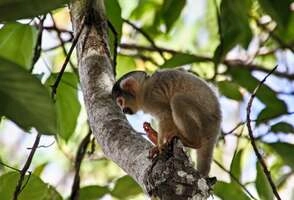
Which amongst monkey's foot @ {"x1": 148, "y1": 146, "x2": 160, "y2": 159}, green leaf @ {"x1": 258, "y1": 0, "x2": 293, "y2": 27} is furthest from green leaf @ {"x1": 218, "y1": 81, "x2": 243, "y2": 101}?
green leaf @ {"x1": 258, "y1": 0, "x2": 293, "y2": 27}

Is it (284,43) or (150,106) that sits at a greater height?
(284,43)

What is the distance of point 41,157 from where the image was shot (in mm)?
4984

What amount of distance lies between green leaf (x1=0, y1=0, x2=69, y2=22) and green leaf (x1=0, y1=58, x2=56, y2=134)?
3.1 inches

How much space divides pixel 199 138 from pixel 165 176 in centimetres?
120

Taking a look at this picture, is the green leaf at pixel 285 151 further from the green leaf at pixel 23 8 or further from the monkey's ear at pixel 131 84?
the green leaf at pixel 23 8

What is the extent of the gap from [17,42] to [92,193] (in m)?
0.68

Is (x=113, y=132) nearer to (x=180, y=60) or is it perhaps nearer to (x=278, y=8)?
(x=278, y=8)

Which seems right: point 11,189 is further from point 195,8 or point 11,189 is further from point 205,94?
point 195,8

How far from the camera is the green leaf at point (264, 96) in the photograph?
105 inches

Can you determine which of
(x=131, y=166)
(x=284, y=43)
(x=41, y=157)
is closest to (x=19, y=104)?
(x=131, y=166)

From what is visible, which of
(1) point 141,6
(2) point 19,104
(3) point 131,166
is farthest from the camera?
(1) point 141,6

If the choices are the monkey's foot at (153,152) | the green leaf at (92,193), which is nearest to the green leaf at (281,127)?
the green leaf at (92,193)

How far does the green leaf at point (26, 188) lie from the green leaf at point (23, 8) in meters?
1.06

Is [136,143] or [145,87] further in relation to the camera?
[145,87]
